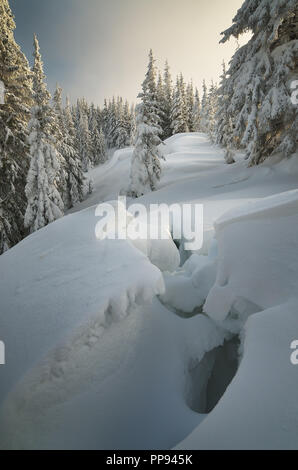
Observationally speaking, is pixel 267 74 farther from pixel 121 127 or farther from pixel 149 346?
pixel 121 127

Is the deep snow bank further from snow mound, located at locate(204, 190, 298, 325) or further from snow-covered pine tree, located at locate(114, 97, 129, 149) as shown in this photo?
snow-covered pine tree, located at locate(114, 97, 129, 149)

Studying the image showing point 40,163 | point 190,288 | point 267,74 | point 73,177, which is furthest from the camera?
point 73,177

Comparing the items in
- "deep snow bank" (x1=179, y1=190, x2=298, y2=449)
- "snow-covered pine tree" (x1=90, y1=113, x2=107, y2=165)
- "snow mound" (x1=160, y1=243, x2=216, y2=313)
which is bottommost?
"snow mound" (x1=160, y1=243, x2=216, y2=313)

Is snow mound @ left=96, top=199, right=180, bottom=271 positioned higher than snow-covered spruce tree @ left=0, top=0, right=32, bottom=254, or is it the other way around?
snow-covered spruce tree @ left=0, top=0, right=32, bottom=254

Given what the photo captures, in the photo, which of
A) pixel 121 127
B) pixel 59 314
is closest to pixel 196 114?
pixel 121 127

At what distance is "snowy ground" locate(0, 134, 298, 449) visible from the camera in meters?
1.79

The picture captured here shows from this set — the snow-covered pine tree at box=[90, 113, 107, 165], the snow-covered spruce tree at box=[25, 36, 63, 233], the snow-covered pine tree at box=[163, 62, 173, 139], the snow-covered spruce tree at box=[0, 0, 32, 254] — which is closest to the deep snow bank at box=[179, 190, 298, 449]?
the snow-covered spruce tree at box=[0, 0, 32, 254]

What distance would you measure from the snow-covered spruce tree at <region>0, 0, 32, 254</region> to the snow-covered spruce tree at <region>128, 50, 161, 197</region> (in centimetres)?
726

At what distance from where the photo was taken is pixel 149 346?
2.79 m

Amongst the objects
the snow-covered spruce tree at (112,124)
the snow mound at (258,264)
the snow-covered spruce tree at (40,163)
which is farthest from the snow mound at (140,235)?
the snow-covered spruce tree at (112,124)

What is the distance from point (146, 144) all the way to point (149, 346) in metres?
16.2

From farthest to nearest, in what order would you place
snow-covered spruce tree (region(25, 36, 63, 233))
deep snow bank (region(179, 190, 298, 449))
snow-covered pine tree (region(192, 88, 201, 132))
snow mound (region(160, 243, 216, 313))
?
1. snow-covered pine tree (region(192, 88, 201, 132))
2. snow-covered spruce tree (region(25, 36, 63, 233))
3. snow mound (region(160, 243, 216, 313))
4. deep snow bank (region(179, 190, 298, 449))

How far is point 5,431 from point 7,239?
10167mm

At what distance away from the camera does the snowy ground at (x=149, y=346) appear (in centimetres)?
179
